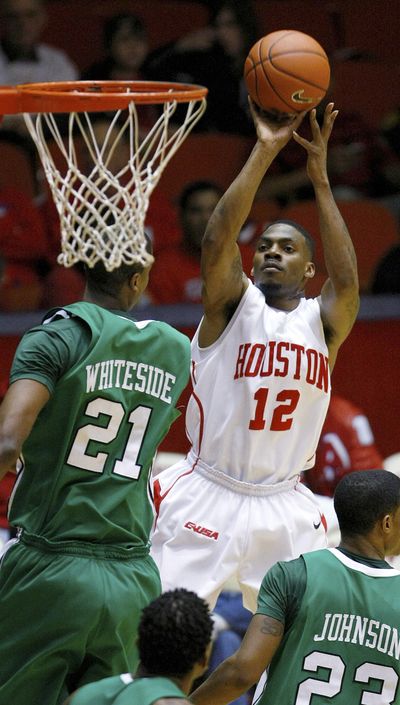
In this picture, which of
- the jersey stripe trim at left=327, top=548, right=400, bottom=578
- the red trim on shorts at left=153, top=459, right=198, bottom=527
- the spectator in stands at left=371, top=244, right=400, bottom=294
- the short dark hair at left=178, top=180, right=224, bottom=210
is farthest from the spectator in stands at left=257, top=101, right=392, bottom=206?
the jersey stripe trim at left=327, top=548, right=400, bottom=578

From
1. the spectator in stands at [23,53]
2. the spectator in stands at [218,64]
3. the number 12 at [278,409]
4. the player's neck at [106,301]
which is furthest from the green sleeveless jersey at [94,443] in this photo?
the spectator in stands at [218,64]

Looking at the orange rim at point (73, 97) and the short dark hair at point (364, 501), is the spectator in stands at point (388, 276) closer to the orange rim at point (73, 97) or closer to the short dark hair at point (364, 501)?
the orange rim at point (73, 97)

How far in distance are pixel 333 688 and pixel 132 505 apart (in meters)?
0.90

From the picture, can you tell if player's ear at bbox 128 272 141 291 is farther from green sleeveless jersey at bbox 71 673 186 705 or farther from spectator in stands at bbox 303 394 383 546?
spectator in stands at bbox 303 394 383 546

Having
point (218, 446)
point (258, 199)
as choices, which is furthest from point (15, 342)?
point (218, 446)

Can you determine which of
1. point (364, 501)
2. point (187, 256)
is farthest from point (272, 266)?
point (187, 256)

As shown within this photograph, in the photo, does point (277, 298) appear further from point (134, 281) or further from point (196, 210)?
point (196, 210)

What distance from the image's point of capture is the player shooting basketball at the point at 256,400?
5.58m

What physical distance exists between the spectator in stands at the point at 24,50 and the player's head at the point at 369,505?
687cm

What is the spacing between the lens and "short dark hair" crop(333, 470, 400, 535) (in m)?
4.37

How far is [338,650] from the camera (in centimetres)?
431

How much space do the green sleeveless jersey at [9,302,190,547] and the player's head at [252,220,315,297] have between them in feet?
4.85

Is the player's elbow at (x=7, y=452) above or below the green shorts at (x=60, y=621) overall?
above

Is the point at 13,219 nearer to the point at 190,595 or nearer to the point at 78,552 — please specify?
the point at 78,552
